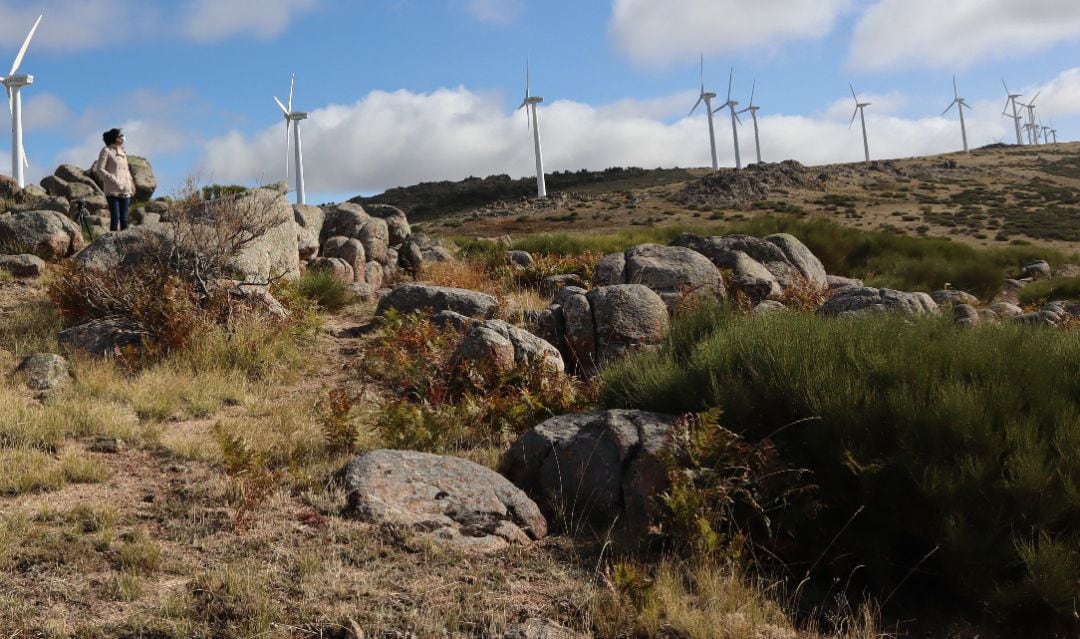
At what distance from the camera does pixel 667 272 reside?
13383mm

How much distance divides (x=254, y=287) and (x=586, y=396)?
5.73m

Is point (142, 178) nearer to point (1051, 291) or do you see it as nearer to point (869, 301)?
point (869, 301)

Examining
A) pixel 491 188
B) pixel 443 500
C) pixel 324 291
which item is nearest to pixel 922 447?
pixel 443 500

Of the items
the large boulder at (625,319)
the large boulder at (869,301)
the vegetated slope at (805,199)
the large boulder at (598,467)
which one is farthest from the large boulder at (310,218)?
the vegetated slope at (805,199)

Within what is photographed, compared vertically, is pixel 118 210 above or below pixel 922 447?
above

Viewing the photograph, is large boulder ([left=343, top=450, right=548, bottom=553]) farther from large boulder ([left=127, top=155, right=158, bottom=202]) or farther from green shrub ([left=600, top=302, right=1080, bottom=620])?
large boulder ([left=127, top=155, right=158, bottom=202])

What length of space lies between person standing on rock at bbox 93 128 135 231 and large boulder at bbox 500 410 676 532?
36.4 ft

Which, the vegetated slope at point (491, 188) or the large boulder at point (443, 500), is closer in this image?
the large boulder at point (443, 500)

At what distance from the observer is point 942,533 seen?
5223 millimetres

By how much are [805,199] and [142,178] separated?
43700 mm

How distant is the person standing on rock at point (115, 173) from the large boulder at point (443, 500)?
10830 millimetres

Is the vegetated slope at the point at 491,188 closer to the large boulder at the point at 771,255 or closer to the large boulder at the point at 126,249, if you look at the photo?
the large boulder at the point at 771,255

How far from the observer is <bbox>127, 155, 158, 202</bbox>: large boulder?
26000 millimetres

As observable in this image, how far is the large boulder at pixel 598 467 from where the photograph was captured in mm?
6113
